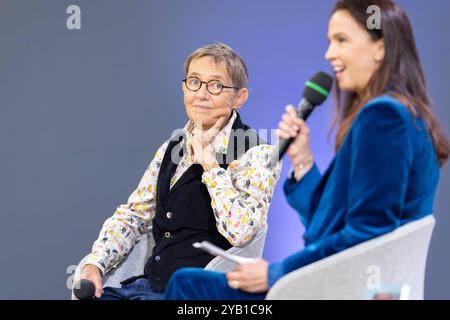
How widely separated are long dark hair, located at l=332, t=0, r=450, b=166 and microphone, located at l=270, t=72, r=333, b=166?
0.33ft

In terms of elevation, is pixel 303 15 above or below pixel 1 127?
above

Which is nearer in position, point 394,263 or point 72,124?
point 394,263

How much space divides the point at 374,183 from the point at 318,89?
0.33 metres

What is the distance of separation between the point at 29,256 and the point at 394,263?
243 cm

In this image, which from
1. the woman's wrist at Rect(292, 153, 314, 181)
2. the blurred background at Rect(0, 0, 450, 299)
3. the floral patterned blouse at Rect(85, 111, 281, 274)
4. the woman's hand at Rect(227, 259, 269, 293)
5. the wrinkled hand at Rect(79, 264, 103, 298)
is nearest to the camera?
the woman's hand at Rect(227, 259, 269, 293)

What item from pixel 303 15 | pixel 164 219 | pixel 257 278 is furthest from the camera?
pixel 303 15

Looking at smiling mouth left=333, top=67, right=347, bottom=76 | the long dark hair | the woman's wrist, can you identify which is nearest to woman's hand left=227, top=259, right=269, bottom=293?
the woman's wrist

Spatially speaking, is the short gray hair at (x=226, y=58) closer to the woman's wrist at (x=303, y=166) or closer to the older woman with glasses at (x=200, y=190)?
the older woman with glasses at (x=200, y=190)

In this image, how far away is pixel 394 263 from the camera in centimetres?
194

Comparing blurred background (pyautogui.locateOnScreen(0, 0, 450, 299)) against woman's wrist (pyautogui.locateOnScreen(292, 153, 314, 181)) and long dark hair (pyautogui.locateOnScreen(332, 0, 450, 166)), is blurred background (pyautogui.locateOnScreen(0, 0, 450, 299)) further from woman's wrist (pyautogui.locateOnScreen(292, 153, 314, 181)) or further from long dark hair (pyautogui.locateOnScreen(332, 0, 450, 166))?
long dark hair (pyautogui.locateOnScreen(332, 0, 450, 166))

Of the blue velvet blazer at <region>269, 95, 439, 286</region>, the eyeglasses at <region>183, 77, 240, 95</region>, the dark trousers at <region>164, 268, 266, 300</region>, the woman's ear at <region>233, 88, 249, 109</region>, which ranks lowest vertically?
the dark trousers at <region>164, 268, 266, 300</region>

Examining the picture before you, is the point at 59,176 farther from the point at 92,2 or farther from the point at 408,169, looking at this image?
the point at 408,169

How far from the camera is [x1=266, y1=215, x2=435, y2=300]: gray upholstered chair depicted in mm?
1900
